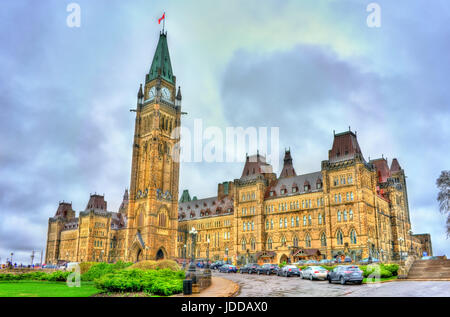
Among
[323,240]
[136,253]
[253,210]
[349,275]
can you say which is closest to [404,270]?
[349,275]

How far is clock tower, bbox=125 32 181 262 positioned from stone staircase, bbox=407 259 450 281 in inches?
2361

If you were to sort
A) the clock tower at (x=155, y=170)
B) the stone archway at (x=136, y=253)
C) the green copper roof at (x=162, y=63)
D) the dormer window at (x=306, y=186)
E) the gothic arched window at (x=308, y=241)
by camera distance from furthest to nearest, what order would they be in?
the green copper roof at (x=162, y=63)
the clock tower at (x=155, y=170)
the stone archway at (x=136, y=253)
the dormer window at (x=306, y=186)
the gothic arched window at (x=308, y=241)

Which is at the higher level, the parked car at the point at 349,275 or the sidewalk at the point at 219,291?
the parked car at the point at 349,275

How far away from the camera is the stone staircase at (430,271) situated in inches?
1302

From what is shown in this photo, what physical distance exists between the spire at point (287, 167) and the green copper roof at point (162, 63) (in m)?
36.6

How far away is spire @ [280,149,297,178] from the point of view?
9150 centimetres

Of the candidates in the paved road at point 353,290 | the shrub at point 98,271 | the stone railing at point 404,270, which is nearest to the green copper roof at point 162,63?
the shrub at point 98,271

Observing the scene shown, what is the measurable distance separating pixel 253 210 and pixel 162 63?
155 ft

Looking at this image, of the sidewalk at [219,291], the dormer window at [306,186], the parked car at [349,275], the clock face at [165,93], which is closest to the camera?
the sidewalk at [219,291]

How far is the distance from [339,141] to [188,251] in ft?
173

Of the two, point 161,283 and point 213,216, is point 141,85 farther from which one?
point 161,283

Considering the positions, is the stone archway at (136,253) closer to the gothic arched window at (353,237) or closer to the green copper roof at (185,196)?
the gothic arched window at (353,237)

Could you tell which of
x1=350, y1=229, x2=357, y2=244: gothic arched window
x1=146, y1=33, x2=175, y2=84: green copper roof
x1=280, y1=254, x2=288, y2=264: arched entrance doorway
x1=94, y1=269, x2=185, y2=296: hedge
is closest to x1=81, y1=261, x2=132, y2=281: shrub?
x1=94, y1=269, x2=185, y2=296: hedge
